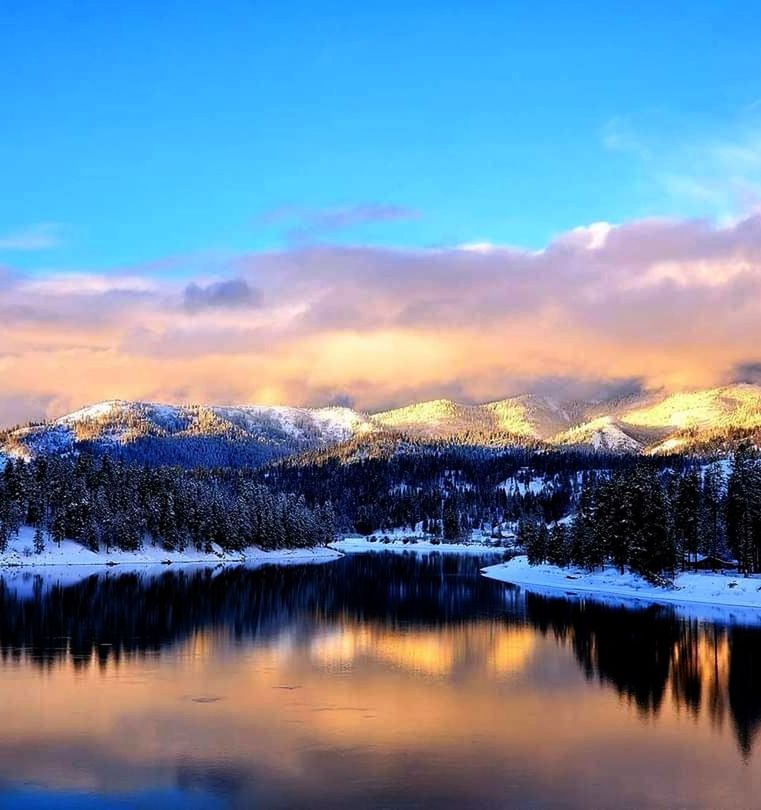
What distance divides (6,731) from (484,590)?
87.5 m

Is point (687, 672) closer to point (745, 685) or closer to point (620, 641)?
point (745, 685)

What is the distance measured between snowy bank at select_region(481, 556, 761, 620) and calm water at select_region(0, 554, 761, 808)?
20.8 m

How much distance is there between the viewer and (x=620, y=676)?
53.2m

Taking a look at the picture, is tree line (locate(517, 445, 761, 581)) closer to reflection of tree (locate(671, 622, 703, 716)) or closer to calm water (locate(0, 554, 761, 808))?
calm water (locate(0, 554, 761, 808))

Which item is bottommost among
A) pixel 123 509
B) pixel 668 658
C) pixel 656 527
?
pixel 668 658

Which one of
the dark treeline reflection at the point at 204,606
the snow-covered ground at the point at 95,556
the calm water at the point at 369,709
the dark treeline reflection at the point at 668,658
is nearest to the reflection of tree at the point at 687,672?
the dark treeline reflection at the point at 668,658

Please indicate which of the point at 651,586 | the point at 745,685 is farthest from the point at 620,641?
the point at 651,586

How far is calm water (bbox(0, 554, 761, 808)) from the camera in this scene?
28859 mm

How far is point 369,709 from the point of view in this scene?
41.1 m

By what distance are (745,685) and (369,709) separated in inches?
895

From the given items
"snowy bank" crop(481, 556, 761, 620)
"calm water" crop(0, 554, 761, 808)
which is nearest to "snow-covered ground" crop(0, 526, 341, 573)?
"snowy bank" crop(481, 556, 761, 620)

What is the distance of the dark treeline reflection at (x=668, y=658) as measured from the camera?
45.0 metres

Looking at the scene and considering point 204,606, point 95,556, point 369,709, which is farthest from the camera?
point 95,556

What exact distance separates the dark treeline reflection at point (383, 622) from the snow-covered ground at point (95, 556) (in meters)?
28.2
